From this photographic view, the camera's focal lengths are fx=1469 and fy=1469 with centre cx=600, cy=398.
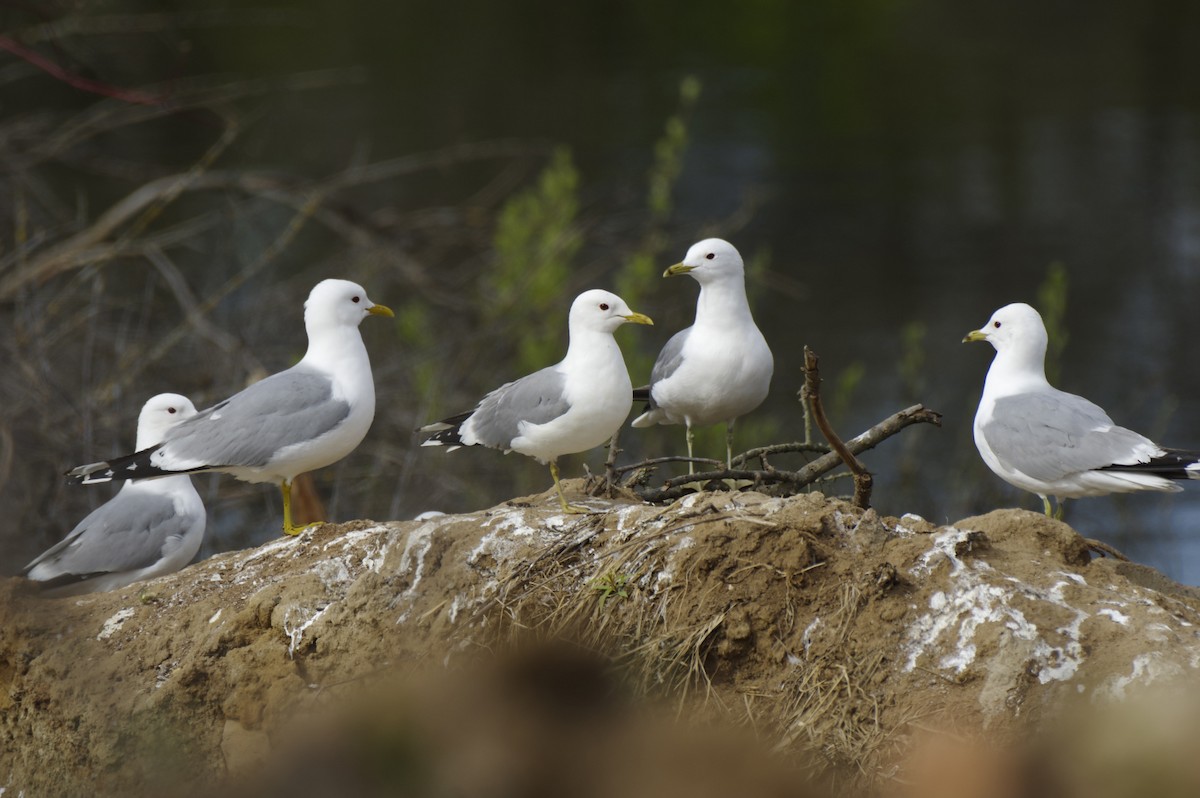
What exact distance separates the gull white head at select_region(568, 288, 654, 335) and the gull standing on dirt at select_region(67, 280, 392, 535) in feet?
2.59

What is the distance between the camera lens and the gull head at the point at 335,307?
5.06 meters

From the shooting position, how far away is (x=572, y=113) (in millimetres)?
17469

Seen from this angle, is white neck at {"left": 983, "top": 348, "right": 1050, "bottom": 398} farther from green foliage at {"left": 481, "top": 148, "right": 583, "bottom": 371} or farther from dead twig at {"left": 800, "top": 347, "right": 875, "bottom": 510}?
green foliage at {"left": 481, "top": 148, "right": 583, "bottom": 371}

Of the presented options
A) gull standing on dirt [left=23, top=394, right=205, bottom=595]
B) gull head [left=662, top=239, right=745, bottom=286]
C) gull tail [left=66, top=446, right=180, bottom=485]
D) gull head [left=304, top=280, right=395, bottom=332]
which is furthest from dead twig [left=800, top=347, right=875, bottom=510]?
gull standing on dirt [left=23, top=394, right=205, bottom=595]

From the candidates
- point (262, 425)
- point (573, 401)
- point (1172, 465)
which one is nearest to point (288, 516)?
point (262, 425)

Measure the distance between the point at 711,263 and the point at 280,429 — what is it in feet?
5.54

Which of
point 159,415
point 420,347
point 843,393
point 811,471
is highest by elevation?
point 159,415

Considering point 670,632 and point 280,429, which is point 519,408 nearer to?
point 280,429

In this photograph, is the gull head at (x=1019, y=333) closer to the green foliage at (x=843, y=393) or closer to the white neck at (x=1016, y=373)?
the white neck at (x=1016, y=373)

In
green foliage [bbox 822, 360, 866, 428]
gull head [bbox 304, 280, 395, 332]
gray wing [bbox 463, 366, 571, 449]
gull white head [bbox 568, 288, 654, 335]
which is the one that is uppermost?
gull head [bbox 304, 280, 395, 332]

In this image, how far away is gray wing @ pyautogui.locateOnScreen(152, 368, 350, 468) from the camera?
4766mm

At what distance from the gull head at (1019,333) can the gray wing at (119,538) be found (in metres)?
2.88

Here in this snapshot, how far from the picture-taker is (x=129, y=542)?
16.5 ft

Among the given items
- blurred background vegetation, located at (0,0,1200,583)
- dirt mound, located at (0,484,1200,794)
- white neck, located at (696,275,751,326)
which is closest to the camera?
dirt mound, located at (0,484,1200,794)
